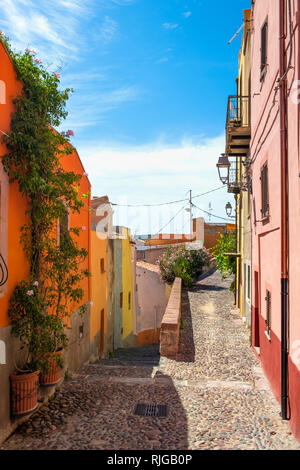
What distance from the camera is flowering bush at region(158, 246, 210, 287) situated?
19.2 metres

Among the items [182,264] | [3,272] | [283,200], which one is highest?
[283,200]

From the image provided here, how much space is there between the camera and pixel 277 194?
594 cm

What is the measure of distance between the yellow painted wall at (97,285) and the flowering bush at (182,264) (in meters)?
6.06

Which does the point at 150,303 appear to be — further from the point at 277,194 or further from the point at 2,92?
the point at 2,92

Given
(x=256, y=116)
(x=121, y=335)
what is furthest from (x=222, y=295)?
(x=256, y=116)

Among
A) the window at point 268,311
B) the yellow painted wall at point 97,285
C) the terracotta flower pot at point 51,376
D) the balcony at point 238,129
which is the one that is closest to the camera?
the terracotta flower pot at point 51,376

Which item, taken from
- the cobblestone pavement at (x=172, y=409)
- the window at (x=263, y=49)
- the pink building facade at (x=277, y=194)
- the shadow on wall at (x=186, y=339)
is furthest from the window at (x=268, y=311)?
the window at (x=263, y=49)

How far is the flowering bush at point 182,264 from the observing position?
19.2 meters

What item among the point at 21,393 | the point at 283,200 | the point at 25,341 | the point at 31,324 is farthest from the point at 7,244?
the point at 283,200

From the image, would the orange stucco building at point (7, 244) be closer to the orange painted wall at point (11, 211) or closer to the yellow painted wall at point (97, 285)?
the orange painted wall at point (11, 211)

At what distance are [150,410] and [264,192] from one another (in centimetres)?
459

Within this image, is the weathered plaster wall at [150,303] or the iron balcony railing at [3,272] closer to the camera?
the iron balcony railing at [3,272]
